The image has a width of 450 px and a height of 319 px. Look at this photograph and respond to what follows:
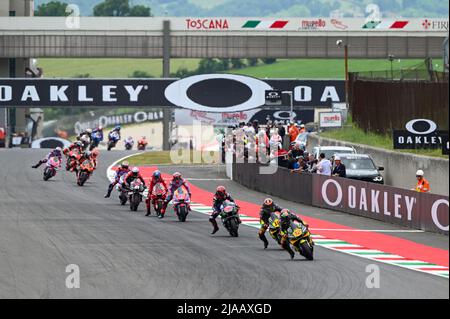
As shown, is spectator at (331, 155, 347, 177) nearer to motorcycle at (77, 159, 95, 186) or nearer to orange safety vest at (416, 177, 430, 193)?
orange safety vest at (416, 177, 430, 193)

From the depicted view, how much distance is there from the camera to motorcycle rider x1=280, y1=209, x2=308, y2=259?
24391 mm

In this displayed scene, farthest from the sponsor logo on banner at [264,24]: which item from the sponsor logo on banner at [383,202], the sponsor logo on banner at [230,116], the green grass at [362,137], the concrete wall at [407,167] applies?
the sponsor logo on banner at [383,202]

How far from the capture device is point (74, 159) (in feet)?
159

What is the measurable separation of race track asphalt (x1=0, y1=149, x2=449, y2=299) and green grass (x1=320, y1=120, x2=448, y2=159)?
4.32 m

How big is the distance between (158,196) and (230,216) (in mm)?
5726

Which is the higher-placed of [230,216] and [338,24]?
[338,24]

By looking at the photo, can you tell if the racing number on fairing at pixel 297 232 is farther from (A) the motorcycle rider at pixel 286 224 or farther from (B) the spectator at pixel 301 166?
(B) the spectator at pixel 301 166

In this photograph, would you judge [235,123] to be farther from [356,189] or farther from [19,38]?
[19,38]

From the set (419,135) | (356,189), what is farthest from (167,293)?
(419,135)

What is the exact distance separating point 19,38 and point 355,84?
44455mm

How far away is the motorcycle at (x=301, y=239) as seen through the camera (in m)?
24.3

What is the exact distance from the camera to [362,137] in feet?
151

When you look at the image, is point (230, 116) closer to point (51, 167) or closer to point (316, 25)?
point (51, 167)

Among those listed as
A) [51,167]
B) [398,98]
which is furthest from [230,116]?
[398,98]
